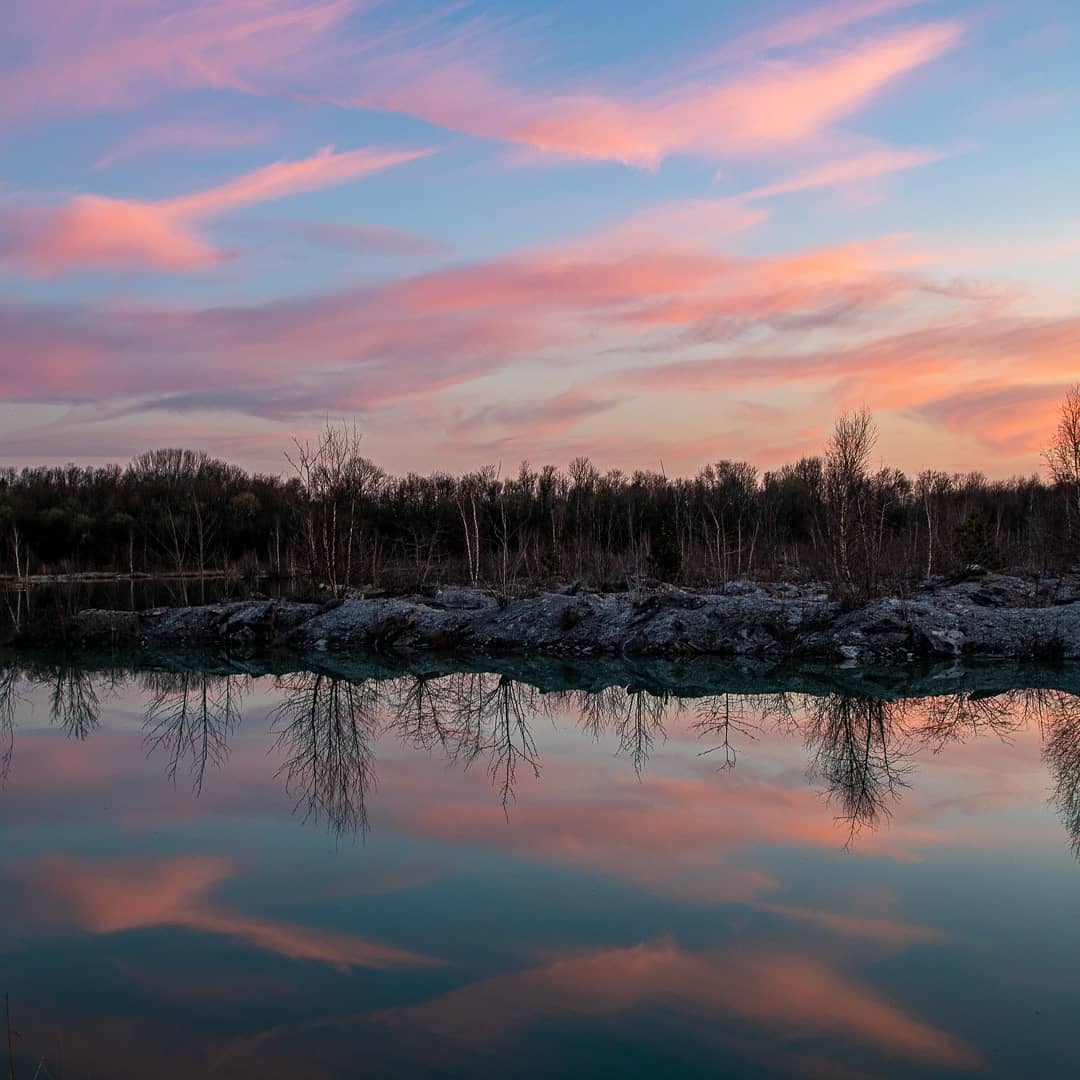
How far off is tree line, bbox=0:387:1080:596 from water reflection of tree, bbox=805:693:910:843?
780cm

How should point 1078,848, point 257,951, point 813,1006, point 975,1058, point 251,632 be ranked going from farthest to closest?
point 251,632 → point 1078,848 → point 257,951 → point 813,1006 → point 975,1058

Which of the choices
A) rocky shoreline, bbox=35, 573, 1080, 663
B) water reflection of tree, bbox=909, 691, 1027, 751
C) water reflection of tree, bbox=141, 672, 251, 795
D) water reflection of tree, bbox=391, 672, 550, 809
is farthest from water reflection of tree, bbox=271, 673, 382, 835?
water reflection of tree, bbox=909, 691, 1027, 751

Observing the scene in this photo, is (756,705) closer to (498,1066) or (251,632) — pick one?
(498,1066)

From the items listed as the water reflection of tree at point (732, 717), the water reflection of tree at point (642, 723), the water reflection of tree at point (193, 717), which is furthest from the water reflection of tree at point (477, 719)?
the water reflection of tree at point (193, 717)

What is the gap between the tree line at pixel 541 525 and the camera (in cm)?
2480

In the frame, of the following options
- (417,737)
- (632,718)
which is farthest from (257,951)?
(632,718)

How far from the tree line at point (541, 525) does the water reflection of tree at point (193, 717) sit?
23.6ft

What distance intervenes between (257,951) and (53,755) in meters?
6.53

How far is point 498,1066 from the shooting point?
4043mm

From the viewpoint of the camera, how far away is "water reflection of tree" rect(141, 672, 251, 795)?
34.2 ft

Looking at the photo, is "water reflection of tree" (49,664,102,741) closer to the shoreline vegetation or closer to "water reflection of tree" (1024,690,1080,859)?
the shoreline vegetation

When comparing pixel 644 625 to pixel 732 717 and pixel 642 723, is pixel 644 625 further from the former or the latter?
pixel 642 723

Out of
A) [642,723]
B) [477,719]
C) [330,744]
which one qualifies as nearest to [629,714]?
[642,723]

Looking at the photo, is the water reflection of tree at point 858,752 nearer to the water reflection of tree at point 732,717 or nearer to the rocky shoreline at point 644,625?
the water reflection of tree at point 732,717
